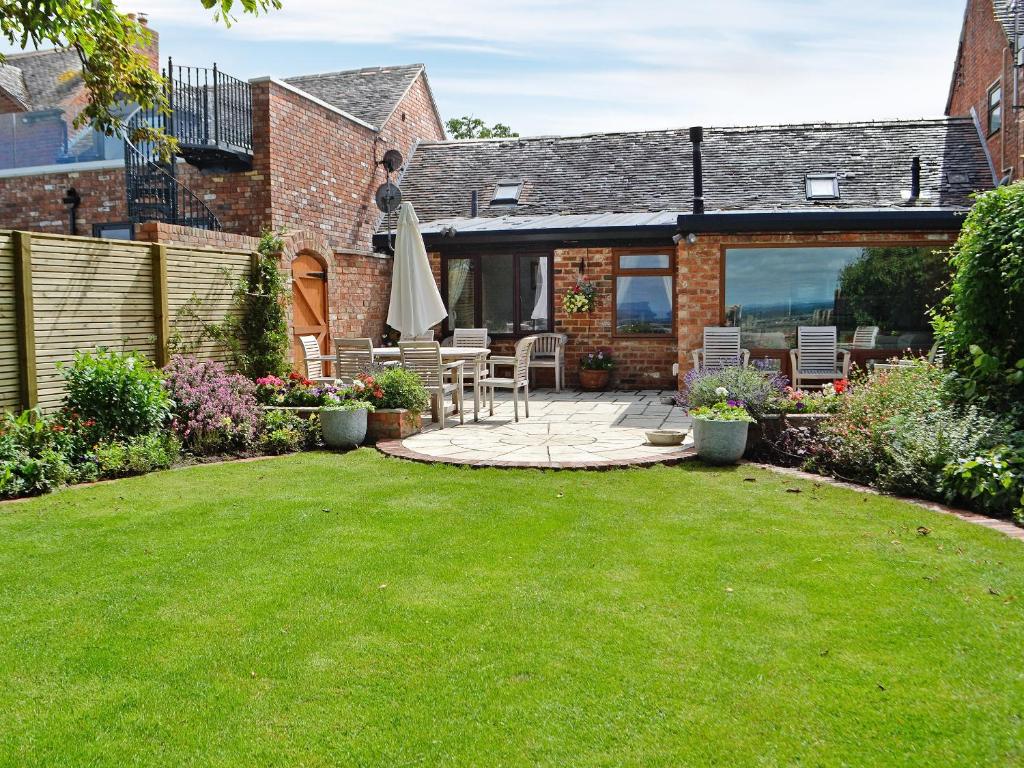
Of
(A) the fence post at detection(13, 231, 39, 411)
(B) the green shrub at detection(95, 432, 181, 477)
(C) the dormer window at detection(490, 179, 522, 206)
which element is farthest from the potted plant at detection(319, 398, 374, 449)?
(C) the dormer window at detection(490, 179, 522, 206)

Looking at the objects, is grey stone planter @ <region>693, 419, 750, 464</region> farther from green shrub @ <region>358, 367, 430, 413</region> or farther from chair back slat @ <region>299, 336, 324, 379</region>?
chair back slat @ <region>299, 336, 324, 379</region>

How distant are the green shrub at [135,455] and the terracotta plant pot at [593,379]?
7661 millimetres

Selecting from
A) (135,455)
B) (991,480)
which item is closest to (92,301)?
(135,455)

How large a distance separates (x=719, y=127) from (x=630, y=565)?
44.9 feet

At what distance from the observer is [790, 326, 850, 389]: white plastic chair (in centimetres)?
1197

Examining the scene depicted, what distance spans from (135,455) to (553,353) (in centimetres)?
832

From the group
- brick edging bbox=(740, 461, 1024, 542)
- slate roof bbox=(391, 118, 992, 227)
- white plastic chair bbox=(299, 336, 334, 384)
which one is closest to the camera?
brick edging bbox=(740, 461, 1024, 542)

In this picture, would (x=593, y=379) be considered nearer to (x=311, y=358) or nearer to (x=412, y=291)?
(x=412, y=291)

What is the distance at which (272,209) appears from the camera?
1264 centimetres

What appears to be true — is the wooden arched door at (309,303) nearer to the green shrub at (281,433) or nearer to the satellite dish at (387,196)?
the satellite dish at (387,196)

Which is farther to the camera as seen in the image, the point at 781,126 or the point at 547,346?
the point at 781,126

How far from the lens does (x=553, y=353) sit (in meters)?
14.3

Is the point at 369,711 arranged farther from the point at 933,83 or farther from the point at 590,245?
the point at 933,83

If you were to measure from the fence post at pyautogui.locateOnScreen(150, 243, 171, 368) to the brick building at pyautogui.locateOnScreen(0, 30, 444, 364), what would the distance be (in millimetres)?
537
